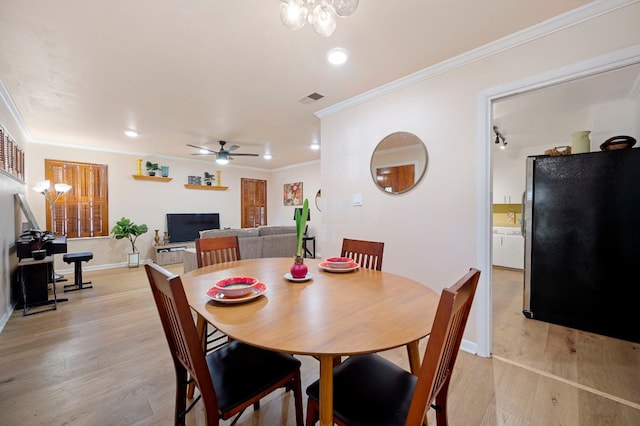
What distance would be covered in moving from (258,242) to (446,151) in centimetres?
341

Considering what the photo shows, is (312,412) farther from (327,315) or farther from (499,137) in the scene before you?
(499,137)

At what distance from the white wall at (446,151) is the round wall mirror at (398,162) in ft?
0.22

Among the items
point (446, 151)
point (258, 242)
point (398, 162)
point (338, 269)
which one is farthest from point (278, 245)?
point (446, 151)

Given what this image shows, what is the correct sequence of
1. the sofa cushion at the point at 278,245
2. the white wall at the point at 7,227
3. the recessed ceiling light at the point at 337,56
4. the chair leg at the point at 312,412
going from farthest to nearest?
the sofa cushion at the point at 278,245 → the white wall at the point at 7,227 → the recessed ceiling light at the point at 337,56 → the chair leg at the point at 312,412

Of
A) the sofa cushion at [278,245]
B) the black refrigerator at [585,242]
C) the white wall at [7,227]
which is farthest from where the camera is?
the sofa cushion at [278,245]

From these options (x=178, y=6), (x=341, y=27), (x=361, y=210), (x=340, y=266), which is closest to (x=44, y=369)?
(x=340, y=266)

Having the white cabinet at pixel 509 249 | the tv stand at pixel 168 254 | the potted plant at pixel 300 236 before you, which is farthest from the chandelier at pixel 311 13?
the tv stand at pixel 168 254

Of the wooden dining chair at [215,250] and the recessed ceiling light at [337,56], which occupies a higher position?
the recessed ceiling light at [337,56]

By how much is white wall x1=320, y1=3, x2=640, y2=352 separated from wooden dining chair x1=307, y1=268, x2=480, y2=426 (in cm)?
137

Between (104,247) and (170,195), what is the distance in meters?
1.69

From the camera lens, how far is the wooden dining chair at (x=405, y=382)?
2.44 ft

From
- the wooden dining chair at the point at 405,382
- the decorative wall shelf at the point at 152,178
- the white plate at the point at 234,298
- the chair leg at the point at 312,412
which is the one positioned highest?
the decorative wall shelf at the point at 152,178

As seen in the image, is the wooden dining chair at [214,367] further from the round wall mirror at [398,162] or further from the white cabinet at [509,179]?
the white cabinet at [509,179]

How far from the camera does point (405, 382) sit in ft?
3.68
